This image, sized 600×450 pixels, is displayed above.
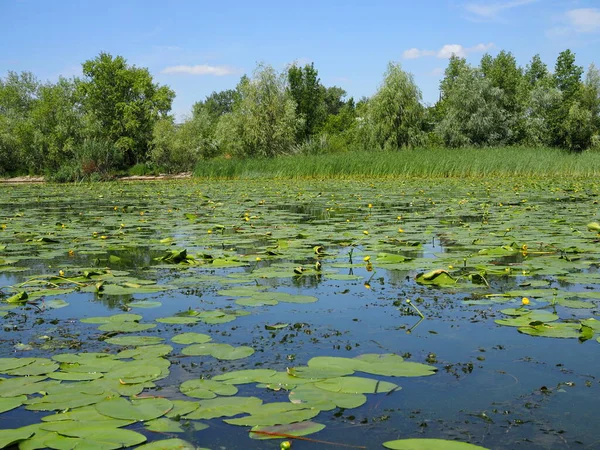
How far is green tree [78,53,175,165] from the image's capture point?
41906 millimetres

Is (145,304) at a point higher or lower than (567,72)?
lower

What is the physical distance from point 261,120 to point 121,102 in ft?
47.8

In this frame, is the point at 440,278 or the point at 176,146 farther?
the point at 176,146

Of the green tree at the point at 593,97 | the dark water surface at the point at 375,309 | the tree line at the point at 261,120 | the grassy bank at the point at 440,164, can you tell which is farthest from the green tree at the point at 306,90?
the dark water surface at the point at 375,309

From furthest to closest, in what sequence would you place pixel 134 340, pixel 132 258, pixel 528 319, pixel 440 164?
pixel 440 164 < pixel 132 258 < pixel 528 319 < pixel 134 340

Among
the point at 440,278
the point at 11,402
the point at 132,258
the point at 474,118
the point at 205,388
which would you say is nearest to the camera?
the point at 11,402

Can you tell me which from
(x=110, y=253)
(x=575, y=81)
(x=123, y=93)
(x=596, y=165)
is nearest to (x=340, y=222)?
Result: (x=110, y=253)

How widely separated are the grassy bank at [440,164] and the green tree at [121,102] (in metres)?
21.3

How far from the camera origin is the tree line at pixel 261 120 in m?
33.0

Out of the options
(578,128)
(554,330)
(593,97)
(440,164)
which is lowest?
(554,330)

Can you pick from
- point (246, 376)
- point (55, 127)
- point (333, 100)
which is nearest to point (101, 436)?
point (246, 376)

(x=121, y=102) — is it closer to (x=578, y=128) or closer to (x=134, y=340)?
(x=578, y=128)

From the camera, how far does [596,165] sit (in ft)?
66.7

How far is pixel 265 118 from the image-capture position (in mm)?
33094
